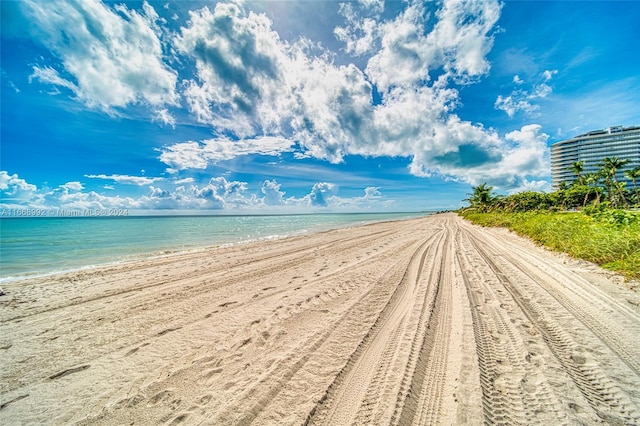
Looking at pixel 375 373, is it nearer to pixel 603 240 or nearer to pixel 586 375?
pixel 586 375

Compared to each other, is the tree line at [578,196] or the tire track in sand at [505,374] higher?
the tree line at [578,196]

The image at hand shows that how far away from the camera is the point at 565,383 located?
273 centimetres

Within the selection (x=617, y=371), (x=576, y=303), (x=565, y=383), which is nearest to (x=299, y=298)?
(x=565, y=383)

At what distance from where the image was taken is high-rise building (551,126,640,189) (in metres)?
101

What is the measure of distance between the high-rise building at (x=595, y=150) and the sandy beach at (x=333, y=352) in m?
129

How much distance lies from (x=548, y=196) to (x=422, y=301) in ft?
205

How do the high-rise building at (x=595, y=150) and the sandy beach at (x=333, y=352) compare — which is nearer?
the sandy beach at (x=333, y=352)

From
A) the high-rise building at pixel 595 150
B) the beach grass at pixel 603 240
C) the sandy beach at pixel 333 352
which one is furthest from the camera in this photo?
the high-rise building at pixel 595 150

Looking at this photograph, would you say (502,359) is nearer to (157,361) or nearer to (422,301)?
(422,301)

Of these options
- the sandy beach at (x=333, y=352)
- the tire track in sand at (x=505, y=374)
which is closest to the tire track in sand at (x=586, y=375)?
the sandy beach at (x=333, y=352)

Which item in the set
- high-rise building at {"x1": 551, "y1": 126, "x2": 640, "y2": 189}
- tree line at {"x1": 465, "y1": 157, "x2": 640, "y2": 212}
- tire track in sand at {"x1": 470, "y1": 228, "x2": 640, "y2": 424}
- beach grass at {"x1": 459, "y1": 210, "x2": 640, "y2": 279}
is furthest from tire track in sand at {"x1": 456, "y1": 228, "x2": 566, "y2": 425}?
high-rise building at {"x1": 551, "y1": 126, "x2": 640, "y2": 189}

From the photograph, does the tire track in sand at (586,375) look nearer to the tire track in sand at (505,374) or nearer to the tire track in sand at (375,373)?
the tire track in sand at (505,374)

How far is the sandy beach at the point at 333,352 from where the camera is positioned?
251cm

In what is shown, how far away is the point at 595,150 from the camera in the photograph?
10800cm
